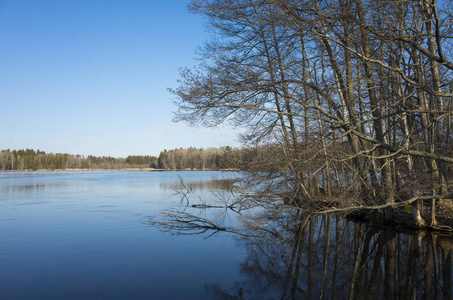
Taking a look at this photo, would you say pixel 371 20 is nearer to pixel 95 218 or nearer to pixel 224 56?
pixel 224 56

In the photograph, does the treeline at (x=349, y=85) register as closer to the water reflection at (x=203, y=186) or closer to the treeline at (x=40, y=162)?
the water reflection at (x=203, y=186)

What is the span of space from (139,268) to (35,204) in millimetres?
13384

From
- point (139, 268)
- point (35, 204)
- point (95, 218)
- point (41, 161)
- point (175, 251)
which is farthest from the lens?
point (41, 161)

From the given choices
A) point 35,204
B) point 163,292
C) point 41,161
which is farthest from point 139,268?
point 41,161

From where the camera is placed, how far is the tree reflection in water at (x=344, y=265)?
6.29 meters

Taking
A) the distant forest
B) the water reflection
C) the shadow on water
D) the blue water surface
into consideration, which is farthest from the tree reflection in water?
the distant forest

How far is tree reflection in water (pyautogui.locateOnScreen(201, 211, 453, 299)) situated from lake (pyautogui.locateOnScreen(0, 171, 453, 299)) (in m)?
0.02

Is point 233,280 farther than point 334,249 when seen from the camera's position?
No

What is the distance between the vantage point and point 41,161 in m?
122

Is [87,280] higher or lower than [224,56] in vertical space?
lower

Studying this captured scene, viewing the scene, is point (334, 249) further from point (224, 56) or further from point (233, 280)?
point (224, 56)

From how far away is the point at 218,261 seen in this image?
856 centimetres

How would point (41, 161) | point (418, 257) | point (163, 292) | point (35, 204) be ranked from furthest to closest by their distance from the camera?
point (41, 161) < point (35, 204) < point (418, 257) < point (163, 292)

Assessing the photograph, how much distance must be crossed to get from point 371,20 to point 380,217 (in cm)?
700
